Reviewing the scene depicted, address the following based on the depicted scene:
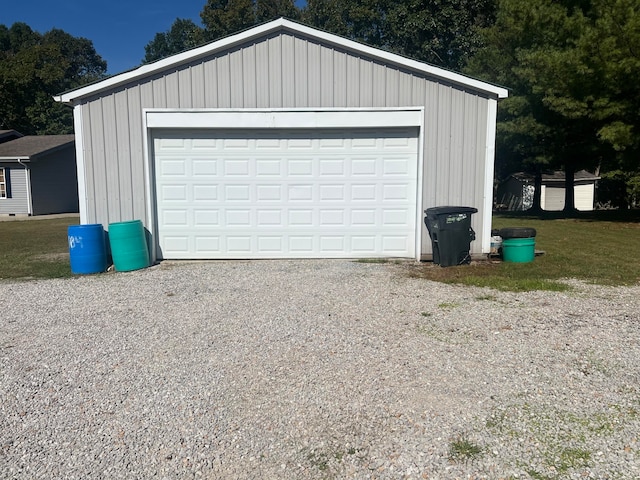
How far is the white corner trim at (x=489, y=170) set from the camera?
29.4 feet

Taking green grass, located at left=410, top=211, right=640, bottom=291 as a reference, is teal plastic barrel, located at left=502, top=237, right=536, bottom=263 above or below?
above

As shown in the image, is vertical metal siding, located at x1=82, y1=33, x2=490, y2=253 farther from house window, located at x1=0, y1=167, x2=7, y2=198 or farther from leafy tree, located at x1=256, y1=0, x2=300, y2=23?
leafy tree, located at x1=256, y1=0, x2=300, y2=23

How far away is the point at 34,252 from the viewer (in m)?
11.3

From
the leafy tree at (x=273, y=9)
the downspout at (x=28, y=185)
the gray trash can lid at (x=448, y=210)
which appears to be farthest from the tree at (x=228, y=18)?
the gray trash can lid at (x=448, y=210)

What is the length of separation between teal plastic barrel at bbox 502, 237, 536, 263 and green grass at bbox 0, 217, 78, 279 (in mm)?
7595

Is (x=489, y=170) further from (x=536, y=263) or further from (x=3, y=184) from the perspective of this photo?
(x=3, y=184)

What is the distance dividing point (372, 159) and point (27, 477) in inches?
299

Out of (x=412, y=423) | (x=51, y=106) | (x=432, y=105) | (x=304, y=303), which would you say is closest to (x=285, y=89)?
(x=432, y=105)

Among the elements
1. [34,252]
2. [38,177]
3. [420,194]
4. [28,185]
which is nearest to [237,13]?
[38,177]

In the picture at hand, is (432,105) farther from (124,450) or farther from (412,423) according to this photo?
(124,450)

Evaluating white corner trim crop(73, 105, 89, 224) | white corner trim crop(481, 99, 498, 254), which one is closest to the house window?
white corner trim crop(73, 105, 89, 224)

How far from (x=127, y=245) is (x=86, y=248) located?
0.65 m

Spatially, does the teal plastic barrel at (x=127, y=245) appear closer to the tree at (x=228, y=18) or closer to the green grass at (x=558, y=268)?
the green grass at (x=558, y=268)

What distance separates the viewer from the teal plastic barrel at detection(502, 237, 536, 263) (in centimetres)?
893
